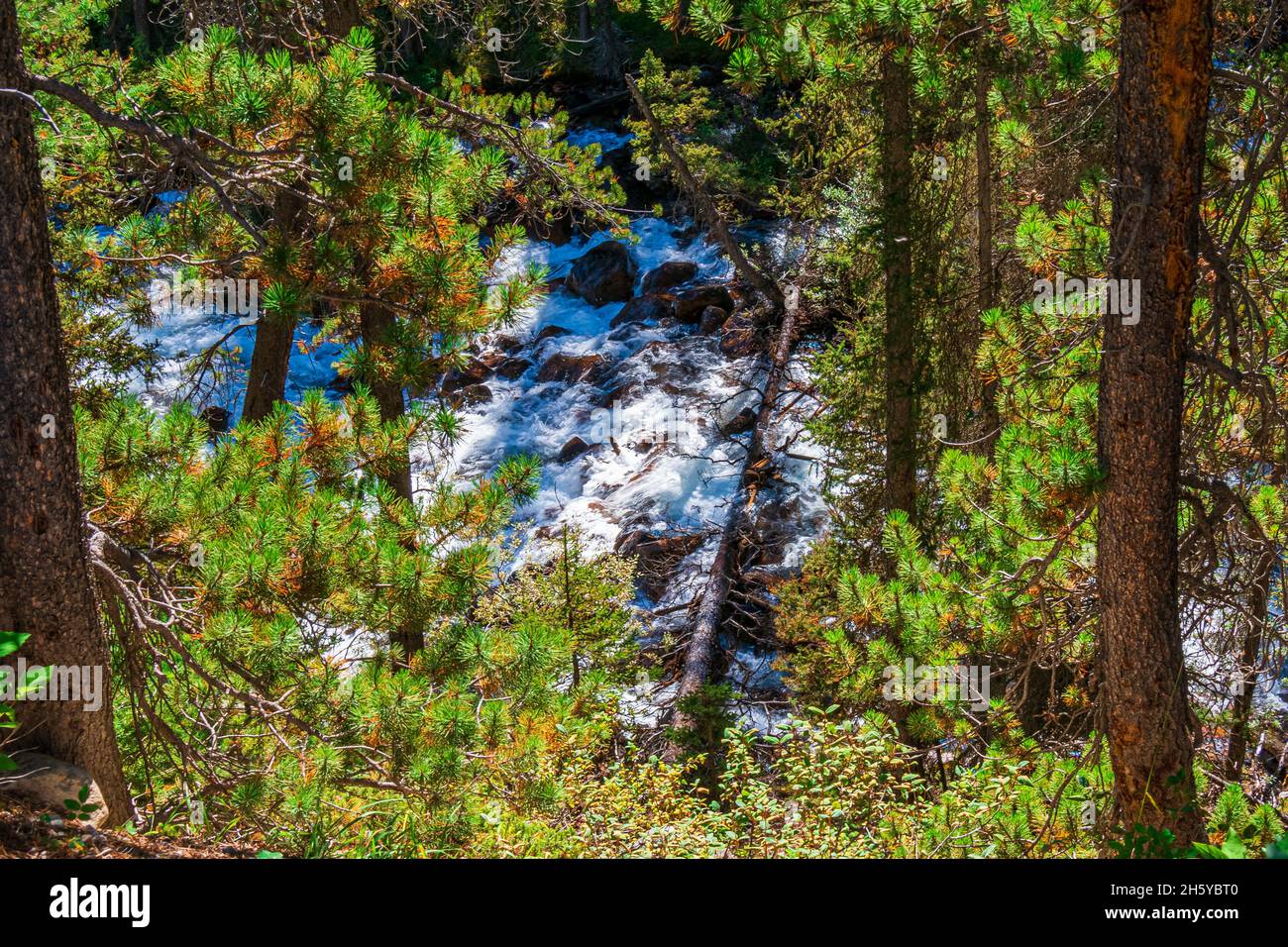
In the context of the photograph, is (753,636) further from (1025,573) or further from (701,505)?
(1025,573)

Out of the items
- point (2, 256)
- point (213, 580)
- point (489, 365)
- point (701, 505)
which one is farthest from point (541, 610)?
point (489, 365)

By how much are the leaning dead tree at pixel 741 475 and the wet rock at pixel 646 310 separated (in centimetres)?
315

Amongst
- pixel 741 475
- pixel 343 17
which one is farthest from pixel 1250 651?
pixel 741 475

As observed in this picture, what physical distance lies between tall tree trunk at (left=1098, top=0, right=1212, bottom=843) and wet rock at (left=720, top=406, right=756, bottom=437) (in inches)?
411

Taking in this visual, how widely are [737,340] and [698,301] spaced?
1579 millimetres

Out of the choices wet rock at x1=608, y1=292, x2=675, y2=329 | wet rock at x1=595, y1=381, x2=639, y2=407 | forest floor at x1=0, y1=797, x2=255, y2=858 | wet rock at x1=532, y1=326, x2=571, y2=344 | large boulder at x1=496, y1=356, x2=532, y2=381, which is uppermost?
wet rock at x1=608, y1=292, x2=675, y2=329

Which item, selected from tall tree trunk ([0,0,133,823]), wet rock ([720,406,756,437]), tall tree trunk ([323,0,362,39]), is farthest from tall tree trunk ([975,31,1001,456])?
tall tree trunk ([0,0,133,823])

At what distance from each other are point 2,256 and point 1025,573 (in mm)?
4414

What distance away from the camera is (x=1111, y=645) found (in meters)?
4.27

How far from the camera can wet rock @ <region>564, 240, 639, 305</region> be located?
18109 mm

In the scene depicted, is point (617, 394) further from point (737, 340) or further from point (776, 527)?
point (776, 527)

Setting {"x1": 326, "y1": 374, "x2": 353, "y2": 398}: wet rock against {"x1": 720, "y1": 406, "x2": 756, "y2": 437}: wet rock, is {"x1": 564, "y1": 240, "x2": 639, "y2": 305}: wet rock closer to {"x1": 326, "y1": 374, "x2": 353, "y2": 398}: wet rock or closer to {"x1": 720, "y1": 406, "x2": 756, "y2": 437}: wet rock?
{"x1": 720, "y1": 406, "x2": 756, "y2": 437}: wet rock

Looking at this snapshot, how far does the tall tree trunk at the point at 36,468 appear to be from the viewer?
346 cm

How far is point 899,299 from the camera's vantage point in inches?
350
